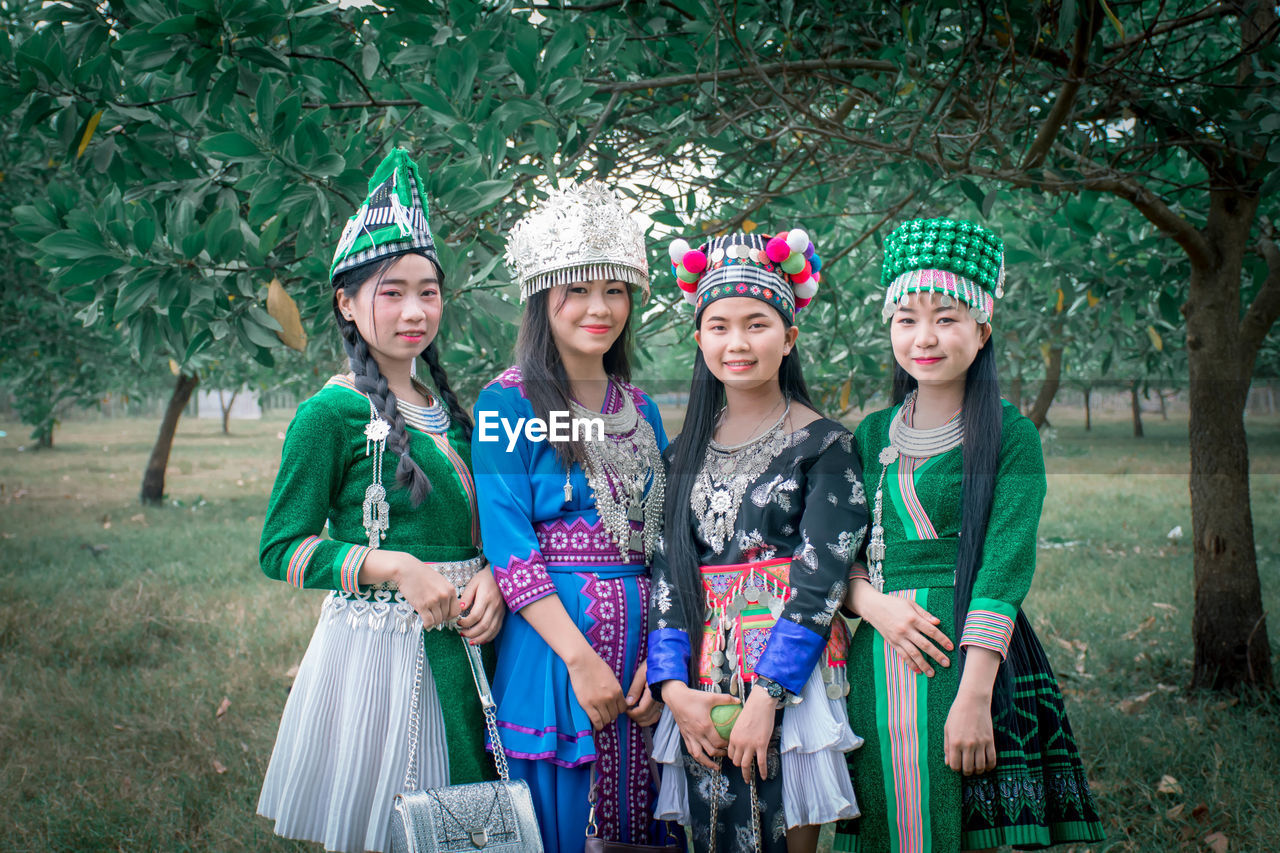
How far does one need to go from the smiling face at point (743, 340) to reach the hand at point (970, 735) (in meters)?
0.77

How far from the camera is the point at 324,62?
2746mm

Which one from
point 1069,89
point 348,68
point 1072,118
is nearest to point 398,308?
point 348,68

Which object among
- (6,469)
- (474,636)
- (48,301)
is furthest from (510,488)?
(6,469)

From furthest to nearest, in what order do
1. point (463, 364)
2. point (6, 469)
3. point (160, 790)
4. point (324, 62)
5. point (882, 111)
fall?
point (6, 469)
point (463, 364)
point (160, 790)
point (882, 111)
point (324, 62)

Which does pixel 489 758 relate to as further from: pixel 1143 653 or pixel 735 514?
pixel 1143 653

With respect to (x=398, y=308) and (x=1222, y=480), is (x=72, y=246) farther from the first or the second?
(x=1222, y=480)

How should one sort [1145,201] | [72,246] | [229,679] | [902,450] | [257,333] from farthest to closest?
[229,679]
[1145,201]
[257,333]
[72,246]
[902,450]

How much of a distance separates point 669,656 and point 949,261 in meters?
1.01

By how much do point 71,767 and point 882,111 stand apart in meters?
3.91

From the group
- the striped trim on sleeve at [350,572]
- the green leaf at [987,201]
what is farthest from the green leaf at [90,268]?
the green leaf at [987,201]

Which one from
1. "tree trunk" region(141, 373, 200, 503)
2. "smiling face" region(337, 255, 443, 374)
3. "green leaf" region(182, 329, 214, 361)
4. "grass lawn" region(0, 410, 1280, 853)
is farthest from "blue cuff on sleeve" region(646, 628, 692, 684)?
"tree trunk" region(141, 373, 200, 503)

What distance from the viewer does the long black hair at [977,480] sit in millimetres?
1847

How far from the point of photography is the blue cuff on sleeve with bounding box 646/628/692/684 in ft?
6.28

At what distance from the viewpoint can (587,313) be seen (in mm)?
2082
